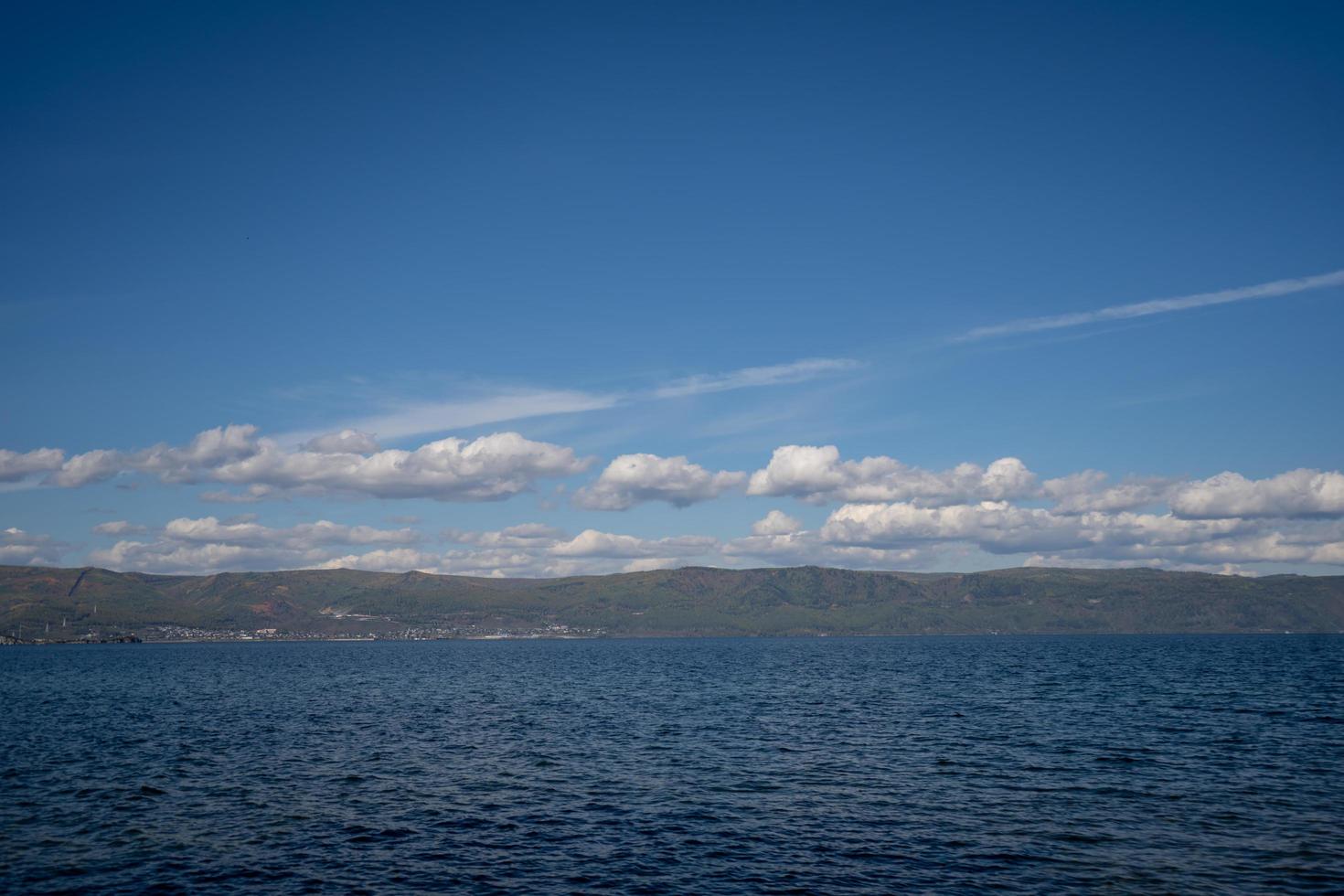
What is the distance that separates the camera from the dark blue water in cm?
3719

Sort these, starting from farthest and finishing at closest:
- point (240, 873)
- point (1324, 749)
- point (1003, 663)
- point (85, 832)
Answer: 1. point (1003, 663)
2. point (1324, 749)
3. point (85, 832)
4. point (240, 873)

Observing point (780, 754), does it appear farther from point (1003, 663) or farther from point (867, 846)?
point (1003, 663)

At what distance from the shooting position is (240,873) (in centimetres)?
3747

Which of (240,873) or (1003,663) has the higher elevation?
(240,873)

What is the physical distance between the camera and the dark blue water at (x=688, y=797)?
37.2 m

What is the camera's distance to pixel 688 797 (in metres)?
51.1

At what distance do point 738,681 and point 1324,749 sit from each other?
92793mm

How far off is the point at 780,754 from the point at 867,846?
25.1 meters

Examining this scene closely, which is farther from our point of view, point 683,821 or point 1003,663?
point 1003,663

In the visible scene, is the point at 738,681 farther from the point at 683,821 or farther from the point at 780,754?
the point at 683,821

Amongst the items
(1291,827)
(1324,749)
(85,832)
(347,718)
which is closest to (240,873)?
(85,832)

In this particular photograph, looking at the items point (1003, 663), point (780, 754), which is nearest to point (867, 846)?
point (780, 754)

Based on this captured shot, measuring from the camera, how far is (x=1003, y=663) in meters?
198

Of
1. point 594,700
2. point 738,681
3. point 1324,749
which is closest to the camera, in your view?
point 1324,749
